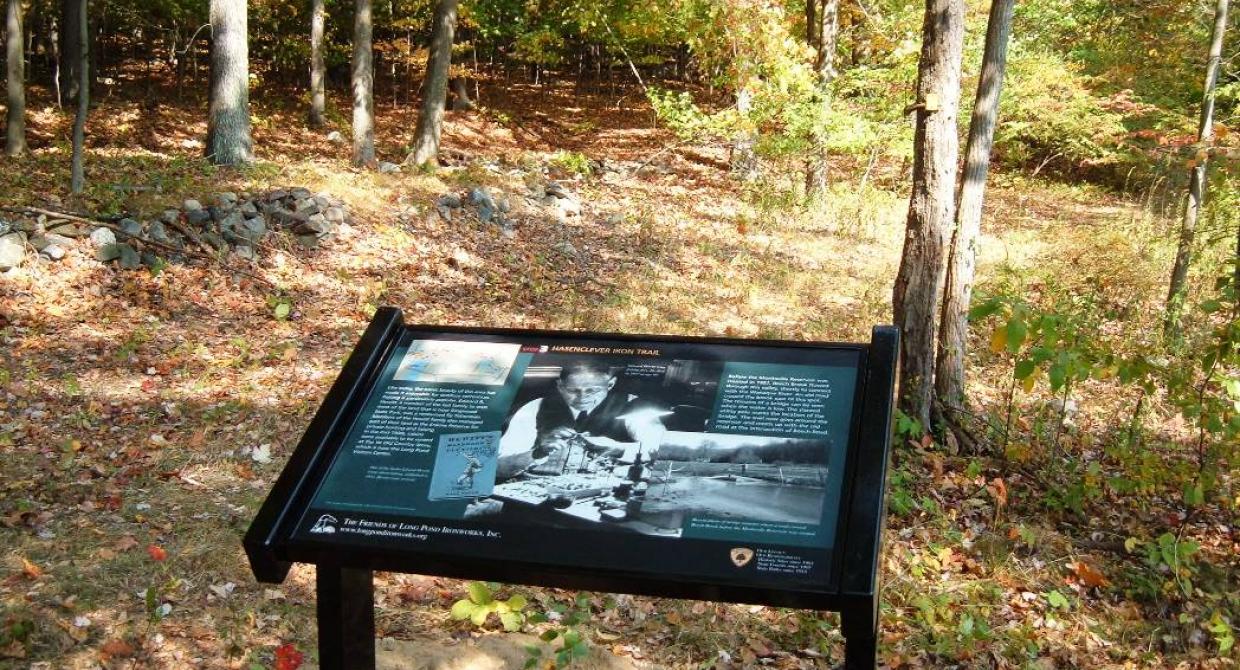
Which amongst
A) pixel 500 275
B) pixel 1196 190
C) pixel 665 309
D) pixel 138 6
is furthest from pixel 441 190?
pixel 138 6

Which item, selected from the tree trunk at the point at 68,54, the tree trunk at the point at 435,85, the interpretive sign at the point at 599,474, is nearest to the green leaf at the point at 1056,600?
the interpretive sign at the point at 599,474

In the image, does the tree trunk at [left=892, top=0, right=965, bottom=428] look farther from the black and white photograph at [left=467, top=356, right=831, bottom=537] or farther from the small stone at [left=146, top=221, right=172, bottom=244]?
the small stone at [left=146, top=221, right=172, bottom=244]

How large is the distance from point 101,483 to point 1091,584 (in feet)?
19.1

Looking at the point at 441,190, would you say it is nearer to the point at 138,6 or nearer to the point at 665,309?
the point at 665,309

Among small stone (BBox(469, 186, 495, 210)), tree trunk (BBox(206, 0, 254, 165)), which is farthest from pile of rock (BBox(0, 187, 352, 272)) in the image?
small stone (BBox(469, 186, 495, 210))

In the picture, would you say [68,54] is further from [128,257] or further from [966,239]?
[966,239]

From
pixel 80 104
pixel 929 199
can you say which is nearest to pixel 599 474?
pixel 929 199

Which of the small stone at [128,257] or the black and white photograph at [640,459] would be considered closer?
the black and white photograph at [640,459]

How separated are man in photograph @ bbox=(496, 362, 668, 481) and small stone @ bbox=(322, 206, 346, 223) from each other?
828cm

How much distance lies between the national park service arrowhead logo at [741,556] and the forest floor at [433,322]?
206cm

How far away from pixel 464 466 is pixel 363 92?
12.8 metres

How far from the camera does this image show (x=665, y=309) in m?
10.1

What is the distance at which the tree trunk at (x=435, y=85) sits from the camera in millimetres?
14844

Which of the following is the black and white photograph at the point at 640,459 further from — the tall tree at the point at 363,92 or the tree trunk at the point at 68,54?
the tree trunk at the point at 68,54
